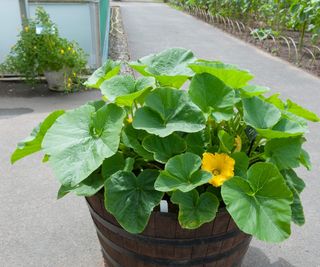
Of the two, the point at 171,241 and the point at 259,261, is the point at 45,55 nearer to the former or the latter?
the point at 259,261

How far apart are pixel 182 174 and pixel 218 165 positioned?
0.19 meters

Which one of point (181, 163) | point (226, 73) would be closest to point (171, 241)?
point (181, 163)

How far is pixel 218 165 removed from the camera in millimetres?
1536

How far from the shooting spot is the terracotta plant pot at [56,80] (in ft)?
17.2

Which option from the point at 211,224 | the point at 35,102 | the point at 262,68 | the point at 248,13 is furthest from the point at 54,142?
the point at 248,13

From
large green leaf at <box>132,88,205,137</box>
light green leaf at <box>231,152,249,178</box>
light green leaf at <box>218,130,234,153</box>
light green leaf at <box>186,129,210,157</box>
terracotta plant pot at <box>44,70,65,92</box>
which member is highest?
large green leaf at <box>132,88,205,137</box>

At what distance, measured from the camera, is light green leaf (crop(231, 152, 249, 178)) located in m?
1.56

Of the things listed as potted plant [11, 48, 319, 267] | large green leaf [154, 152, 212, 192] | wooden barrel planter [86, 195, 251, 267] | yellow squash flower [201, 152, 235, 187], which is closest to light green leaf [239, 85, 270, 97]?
potted plant [11, 48, 319, 267]

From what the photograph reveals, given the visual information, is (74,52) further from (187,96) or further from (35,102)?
(187,96)

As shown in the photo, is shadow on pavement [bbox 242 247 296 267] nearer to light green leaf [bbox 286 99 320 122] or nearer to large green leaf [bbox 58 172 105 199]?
light green leaf [bbox 286 99 320 122]

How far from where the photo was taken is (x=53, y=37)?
16.7 ft

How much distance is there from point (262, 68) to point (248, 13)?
5.35 m

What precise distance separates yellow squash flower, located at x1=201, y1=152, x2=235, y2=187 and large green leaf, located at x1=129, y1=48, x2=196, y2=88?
43 cm

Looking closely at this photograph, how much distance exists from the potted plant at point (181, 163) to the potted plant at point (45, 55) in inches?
139
